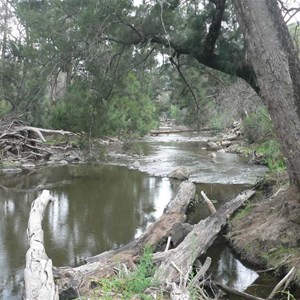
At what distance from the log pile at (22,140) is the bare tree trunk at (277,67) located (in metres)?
11.5

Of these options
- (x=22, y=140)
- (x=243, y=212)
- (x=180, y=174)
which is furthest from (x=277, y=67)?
(x=22, y=140)

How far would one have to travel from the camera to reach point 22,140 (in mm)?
16422

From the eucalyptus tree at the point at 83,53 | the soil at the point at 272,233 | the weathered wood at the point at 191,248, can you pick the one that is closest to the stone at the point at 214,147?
the eucalyptus tree at the point at 83,53

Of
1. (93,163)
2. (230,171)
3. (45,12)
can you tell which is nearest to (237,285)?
(45,12)

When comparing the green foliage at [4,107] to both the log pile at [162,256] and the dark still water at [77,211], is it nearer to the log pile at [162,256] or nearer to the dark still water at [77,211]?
the dark still water at [77,211]

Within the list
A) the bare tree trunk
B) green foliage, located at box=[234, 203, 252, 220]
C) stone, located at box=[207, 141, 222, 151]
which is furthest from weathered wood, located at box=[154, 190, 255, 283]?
stone, located at box=[207, 141, 222, 151]

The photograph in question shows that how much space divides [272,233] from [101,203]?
5225mm

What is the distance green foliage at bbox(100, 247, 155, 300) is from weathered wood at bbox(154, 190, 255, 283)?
14 centimetres

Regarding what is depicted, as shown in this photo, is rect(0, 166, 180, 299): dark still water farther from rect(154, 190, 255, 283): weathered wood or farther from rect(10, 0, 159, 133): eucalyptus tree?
rect(10, 0, 159, 133): eucalyptus tree

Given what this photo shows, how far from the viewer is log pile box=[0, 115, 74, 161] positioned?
15.9 metres

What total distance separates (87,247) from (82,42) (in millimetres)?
4093

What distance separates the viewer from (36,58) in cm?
997

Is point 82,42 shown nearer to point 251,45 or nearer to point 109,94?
point 109,94

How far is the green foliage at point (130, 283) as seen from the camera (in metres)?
4.12
